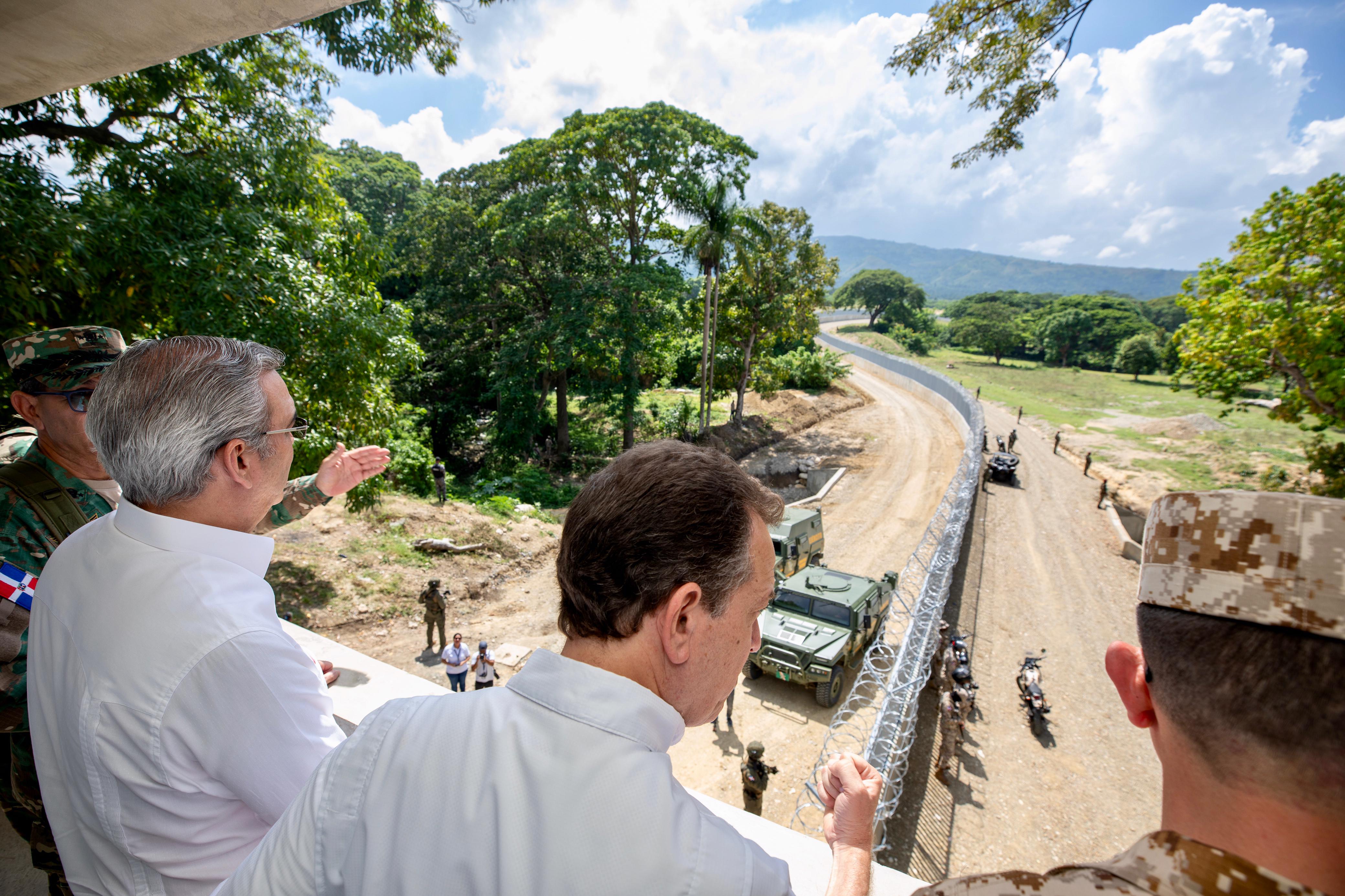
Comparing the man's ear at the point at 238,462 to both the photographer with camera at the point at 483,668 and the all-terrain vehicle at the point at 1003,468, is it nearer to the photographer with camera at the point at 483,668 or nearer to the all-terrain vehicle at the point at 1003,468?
the photographer with camera at the point at 483,668

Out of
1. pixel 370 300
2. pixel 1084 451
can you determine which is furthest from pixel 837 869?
pixel 1084 451

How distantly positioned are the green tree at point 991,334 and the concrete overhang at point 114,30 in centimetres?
6949

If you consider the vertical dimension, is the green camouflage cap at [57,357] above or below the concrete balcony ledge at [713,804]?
above

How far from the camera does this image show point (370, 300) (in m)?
8.47

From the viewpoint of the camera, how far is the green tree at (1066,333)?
6184 centimetres

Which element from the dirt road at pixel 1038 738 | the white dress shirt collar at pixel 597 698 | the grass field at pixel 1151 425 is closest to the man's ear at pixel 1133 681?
the white dress shirt collar at pixel 597 698

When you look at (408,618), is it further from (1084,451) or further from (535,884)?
(1084,451)

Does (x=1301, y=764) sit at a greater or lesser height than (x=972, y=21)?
lesser

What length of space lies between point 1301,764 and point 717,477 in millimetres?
1002

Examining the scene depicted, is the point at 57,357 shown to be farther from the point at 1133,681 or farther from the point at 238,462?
the point at 1133,681

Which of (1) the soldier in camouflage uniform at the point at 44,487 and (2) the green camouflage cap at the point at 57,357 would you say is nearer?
(1) the soldier in camouflage uniform at the point at 44,487

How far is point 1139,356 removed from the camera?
52.8m

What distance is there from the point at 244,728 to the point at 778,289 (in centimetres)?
2656

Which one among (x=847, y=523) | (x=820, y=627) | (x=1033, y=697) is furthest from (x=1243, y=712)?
(x=847, y=523)
